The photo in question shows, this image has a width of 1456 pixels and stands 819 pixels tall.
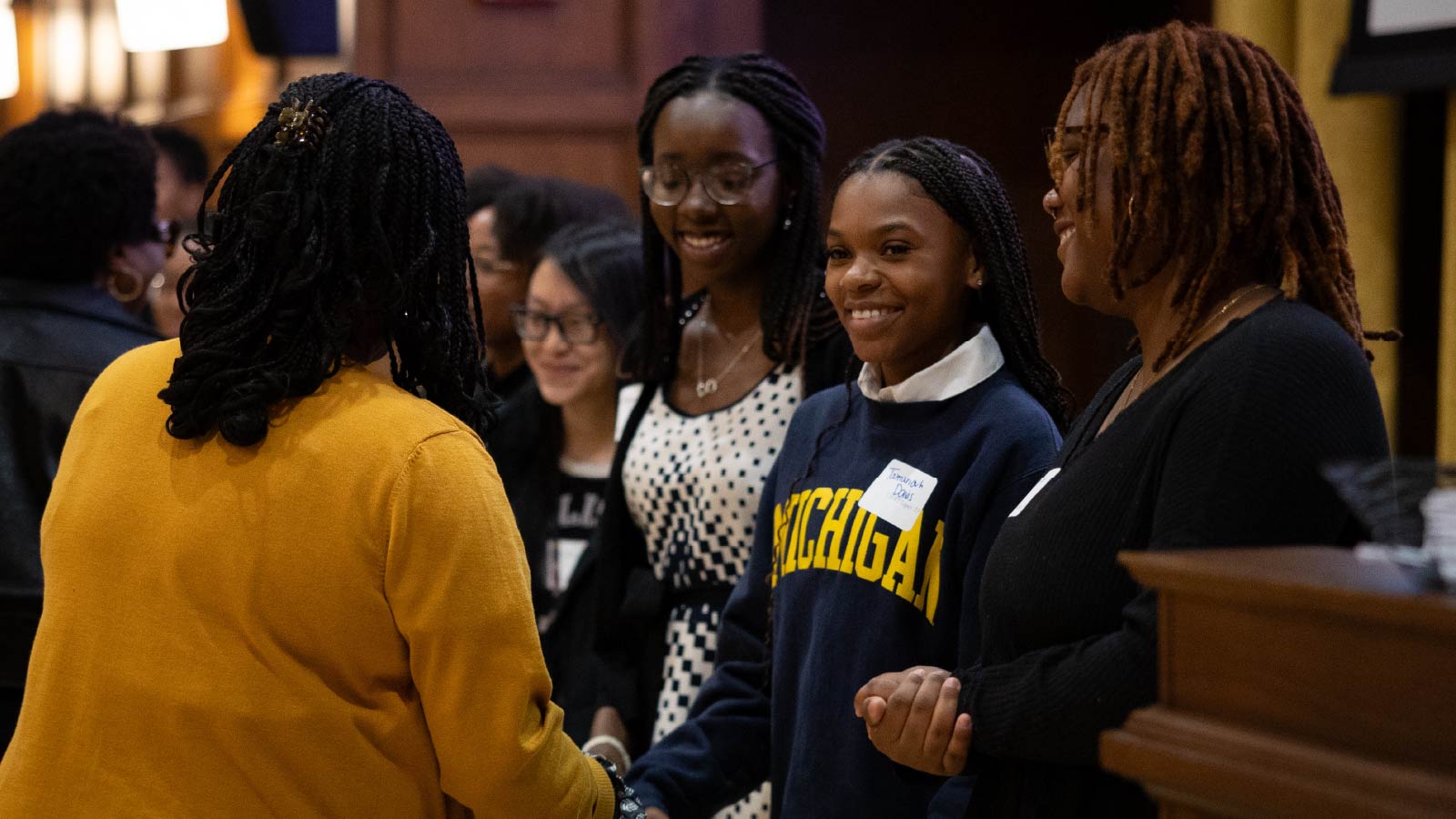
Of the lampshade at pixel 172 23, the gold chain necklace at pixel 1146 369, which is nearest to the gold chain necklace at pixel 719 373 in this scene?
the gold chain necklace at pixel 1146 369

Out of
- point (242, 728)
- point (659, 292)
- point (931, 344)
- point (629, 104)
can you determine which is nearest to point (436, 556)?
point (242, 728)

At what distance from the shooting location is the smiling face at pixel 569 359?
9.38 ft

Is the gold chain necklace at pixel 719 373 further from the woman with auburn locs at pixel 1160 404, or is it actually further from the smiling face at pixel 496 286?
the woman with auburn locs at pixel 1160 404

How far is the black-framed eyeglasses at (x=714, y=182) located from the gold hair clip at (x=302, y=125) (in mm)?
1016

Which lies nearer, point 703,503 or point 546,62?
point 703,503

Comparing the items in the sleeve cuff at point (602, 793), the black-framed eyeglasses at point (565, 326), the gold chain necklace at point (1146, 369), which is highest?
the gold chain necklace at point (1146, 369)

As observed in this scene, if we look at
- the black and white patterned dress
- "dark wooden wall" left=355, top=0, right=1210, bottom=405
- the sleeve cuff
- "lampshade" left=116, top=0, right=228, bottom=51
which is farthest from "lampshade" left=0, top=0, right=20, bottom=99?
the sleeve cuff

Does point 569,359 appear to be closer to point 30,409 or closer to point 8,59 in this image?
point 30,409

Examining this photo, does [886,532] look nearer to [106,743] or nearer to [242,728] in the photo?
[242,728]

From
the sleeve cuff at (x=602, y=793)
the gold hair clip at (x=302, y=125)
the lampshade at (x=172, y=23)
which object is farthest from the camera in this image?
the lampshade at (x=172, y=23)

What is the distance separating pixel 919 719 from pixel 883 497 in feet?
1.26

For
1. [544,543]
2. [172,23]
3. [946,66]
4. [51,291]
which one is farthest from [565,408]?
[172,23]

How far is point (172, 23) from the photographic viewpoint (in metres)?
5.25

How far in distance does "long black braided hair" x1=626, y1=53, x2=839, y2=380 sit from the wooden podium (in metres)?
1.35
